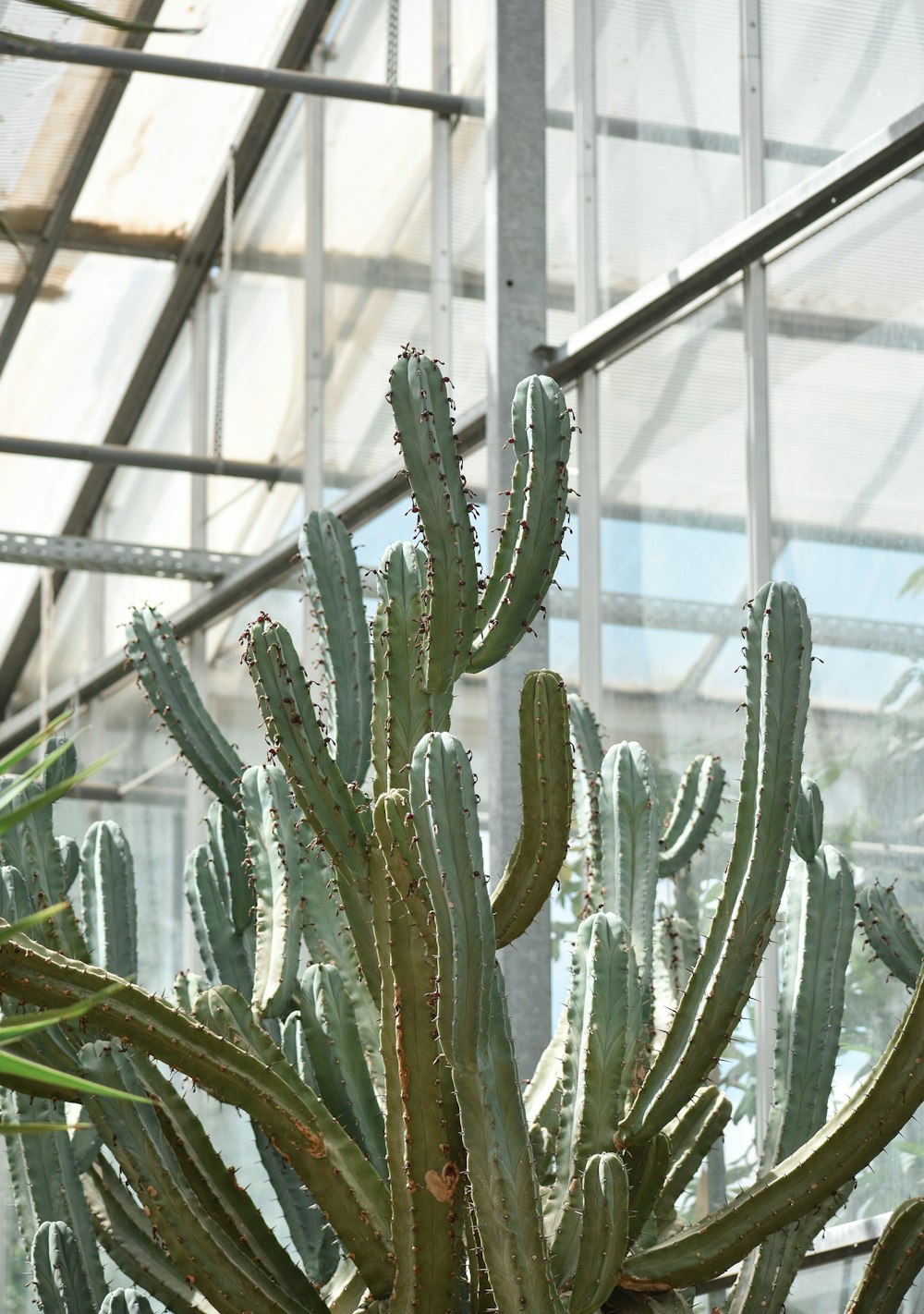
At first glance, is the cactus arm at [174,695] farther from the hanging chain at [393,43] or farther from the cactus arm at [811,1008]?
the hanging chain at [393,43]

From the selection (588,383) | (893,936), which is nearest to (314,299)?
(588,383)

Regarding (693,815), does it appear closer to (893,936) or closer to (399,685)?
(893,936)

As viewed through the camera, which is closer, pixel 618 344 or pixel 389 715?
pixel 389 715

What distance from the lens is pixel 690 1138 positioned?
4.21 m

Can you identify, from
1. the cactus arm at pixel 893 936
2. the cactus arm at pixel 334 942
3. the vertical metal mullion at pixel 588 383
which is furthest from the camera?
the vertical metal mullion at pixel 588 383

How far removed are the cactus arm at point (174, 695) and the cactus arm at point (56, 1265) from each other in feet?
3.32

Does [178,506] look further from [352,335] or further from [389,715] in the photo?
[389,715]

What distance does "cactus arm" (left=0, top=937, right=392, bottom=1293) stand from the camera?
10.4 ft

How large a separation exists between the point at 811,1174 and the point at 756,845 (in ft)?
1.88

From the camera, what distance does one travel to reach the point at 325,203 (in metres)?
9.67

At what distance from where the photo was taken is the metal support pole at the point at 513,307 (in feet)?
22.1

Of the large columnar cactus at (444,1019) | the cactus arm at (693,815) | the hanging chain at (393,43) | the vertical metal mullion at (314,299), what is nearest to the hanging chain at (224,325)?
the vertical metal mullion at (314,299)

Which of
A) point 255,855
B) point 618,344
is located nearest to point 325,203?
point 618,344

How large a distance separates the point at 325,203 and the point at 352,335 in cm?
86
